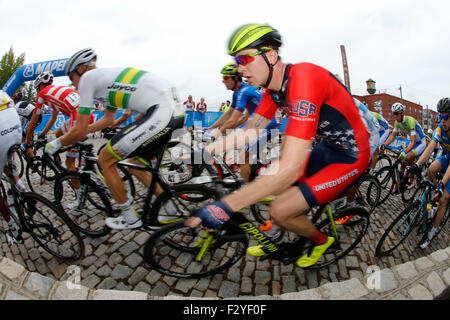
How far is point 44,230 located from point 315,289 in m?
3.40

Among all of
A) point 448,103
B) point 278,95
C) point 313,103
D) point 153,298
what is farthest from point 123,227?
point 448,103

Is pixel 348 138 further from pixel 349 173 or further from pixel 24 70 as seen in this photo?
pixel 24 70

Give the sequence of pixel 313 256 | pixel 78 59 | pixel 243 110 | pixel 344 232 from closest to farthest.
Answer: pixel 313 256
pixel 78 59
pixel 344 232
pixel 243 110

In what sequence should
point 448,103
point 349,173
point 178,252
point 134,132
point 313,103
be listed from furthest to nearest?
1. point 448,103
2. point 178,252
3. point 134,132
4. point 349,173
5. point 313,103

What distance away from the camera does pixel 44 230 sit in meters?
2.88

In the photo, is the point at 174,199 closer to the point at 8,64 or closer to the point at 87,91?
the point at 87,91

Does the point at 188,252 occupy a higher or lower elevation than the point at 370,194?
higher

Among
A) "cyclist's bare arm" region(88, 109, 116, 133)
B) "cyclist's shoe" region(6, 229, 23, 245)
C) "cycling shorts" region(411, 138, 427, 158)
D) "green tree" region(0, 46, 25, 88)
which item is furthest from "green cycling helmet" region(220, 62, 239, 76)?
"green tree" region(0, 46, 25, 88)

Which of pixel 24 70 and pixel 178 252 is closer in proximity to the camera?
pixel 178 252

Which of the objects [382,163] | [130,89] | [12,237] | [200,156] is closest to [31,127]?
[12,237]

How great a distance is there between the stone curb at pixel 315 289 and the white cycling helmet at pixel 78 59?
246 cm

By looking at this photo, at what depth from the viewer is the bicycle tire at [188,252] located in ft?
7.36
